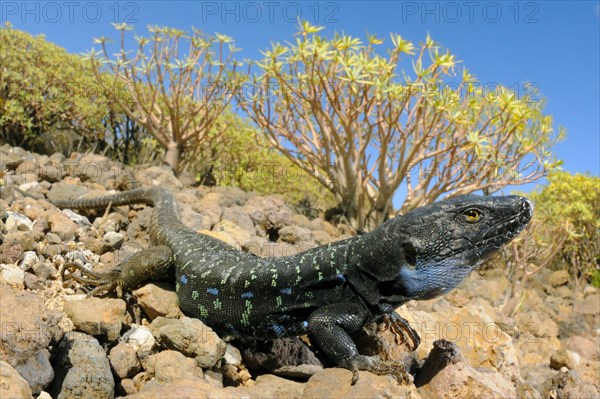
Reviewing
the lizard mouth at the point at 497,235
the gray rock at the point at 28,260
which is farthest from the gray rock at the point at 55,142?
the lizard mouth at the point at 497,235

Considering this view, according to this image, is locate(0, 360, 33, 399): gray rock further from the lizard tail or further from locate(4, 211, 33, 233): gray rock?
the lizard tail

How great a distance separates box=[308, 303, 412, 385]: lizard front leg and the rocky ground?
0.24 feet

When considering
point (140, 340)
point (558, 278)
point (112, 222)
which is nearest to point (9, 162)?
point (112, 222)

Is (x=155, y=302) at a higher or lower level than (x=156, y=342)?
higher

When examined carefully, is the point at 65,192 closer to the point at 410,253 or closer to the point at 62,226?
the point at 62,226

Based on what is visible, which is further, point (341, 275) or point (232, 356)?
point (232, 356)

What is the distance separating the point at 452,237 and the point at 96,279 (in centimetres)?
303

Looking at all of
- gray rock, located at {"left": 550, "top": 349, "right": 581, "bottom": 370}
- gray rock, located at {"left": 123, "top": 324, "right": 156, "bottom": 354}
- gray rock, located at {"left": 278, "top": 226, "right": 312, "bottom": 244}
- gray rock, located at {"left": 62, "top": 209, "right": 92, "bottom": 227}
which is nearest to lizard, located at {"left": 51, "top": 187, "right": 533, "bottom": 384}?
gray rock, located at {"left": 123, "top": 324, "right": 156, "bottom": 354}

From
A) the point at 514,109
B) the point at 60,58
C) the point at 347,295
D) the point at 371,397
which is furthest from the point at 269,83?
the point at 371,397

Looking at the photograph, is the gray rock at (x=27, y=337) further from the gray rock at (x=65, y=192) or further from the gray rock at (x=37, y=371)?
the gray rock at (x=65, y=192)

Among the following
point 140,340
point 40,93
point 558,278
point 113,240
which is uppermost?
point 558,278

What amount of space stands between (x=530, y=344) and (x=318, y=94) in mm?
5493

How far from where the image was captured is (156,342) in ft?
13.6

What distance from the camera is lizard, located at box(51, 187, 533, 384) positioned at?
374 centimetres
